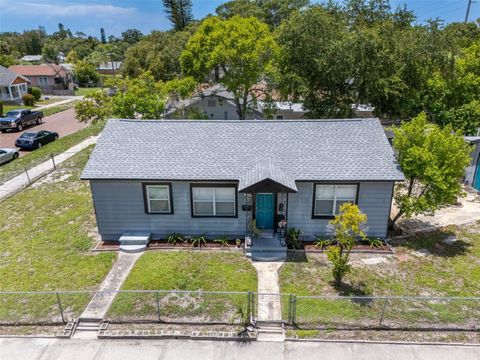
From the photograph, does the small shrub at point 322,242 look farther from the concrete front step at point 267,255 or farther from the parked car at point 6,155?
the parked car at point 6,155

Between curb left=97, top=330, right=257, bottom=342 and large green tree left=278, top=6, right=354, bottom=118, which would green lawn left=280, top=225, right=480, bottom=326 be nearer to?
curb left=97, top=330, right=257, bottom=342

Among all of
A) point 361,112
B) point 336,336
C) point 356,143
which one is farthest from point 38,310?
point 361,112

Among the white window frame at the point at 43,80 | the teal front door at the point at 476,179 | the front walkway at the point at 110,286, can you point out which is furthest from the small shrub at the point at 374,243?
the white window frame at the point at 43,80

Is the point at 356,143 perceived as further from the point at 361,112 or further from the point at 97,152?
the point at 361,112

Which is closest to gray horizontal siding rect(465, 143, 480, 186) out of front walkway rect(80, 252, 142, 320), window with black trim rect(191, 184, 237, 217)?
window with black trim rect(191, 184, 237, 217)

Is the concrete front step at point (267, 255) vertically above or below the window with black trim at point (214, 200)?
below

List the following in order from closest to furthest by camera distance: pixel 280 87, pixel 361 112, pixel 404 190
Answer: pixel 404 190 < pixel 280 87 < pixel 361 112
